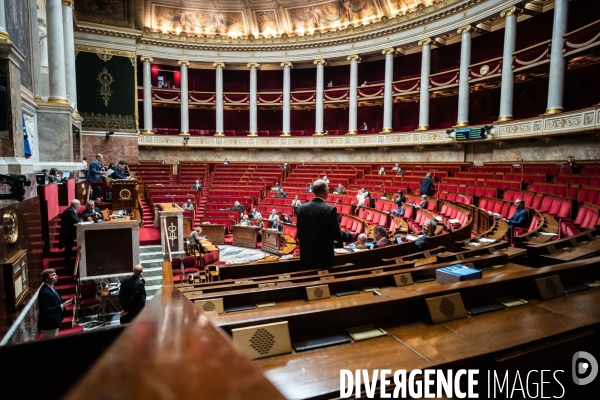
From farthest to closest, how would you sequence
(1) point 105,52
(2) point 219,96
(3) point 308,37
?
(2) point 219,96
(3) point 308,37
(1) point 105,52

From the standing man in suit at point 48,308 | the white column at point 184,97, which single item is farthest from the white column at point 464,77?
the standing man in suit at point 48,308

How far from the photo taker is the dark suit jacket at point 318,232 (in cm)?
362

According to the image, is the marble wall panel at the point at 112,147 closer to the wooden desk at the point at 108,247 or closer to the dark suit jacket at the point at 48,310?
the wooden desk at the point at 108,247

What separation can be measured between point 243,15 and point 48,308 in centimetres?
2381

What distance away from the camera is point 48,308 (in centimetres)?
489

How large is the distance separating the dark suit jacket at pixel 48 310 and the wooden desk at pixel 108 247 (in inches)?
108

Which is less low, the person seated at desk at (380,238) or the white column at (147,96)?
the white column at (147,96)

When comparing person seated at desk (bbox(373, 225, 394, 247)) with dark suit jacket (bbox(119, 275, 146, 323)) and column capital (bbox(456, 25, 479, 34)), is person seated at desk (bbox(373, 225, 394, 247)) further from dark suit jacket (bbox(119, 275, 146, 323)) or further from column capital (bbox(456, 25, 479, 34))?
column capital (bbox(456, 25, 479, 34))

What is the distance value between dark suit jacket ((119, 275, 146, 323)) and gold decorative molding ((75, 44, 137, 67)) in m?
20.3

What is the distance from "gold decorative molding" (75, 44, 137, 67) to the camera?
66.5ft

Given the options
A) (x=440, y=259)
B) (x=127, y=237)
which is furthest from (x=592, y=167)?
(x=127, y=237)

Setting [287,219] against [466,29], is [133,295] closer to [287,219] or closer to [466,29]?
[287,219]

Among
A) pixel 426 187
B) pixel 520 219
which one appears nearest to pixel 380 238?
pixel 520 219

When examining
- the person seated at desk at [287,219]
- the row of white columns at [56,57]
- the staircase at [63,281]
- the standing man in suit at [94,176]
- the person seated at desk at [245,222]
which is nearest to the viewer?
the staircase at [63,281]
